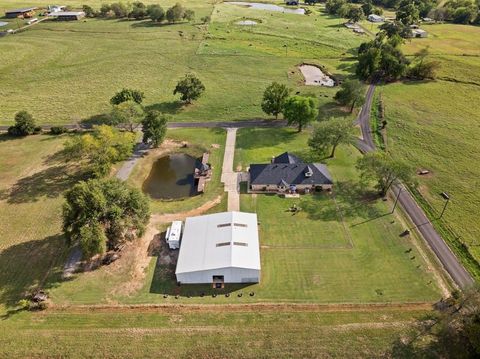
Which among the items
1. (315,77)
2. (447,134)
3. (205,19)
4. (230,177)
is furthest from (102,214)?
(205,19)

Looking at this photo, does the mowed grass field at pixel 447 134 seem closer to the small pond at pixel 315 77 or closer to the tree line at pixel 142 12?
the small pond at pixel 315 77

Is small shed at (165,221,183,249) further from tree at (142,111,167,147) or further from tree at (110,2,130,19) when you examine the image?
tree at (110,2,130,19)

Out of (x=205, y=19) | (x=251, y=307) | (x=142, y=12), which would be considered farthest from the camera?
(x=205, y=19)

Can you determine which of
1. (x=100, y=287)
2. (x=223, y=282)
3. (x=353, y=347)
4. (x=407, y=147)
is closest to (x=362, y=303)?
(x=353, y=347)

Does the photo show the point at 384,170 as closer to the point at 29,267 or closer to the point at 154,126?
the point at 154,126

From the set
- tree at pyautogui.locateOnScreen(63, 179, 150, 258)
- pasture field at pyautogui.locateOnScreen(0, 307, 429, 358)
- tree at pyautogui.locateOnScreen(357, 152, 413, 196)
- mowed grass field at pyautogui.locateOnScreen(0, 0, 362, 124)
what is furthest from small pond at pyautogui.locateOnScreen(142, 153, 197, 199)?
tree at pyautogui.locateOnScreen(357, 152, 413, 196)

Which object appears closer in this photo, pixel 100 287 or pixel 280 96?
pixel 100 287

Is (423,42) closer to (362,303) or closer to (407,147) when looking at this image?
(407,147)
